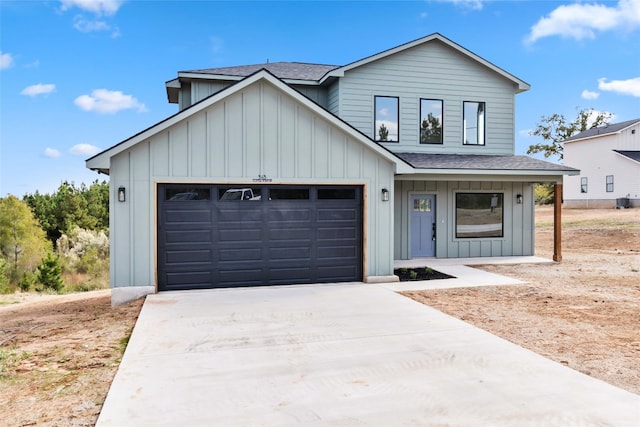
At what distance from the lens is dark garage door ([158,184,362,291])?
939 cm

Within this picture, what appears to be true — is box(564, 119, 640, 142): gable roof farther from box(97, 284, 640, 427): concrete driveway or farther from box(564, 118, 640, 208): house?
box(97, 284, 640, 427): concrete driveway

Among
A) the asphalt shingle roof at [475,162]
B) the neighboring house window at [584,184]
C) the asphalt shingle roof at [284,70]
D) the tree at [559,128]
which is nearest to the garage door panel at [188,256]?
the asphalt shingle roof at [475,162]

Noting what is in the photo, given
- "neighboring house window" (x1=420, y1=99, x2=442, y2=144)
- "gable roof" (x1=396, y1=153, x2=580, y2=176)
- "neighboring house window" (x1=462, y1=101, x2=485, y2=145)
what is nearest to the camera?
"gable roof" (x1=396, y1=153, x2=580, y2=176)

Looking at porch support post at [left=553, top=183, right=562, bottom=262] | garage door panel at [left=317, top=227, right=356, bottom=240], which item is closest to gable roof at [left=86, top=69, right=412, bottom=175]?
garage door panel at [left=317, top=227, right=356, bottom=240]

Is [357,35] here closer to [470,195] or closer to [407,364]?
[470,195]

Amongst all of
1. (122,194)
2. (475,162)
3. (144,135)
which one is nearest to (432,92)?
(475,162)

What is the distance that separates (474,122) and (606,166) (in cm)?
2282

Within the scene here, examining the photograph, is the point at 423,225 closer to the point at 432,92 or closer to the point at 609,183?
the point at 432,92

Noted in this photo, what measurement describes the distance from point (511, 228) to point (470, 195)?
1798 mm

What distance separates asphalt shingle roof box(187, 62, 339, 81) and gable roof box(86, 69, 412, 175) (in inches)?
150

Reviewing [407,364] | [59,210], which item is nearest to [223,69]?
[407,364]

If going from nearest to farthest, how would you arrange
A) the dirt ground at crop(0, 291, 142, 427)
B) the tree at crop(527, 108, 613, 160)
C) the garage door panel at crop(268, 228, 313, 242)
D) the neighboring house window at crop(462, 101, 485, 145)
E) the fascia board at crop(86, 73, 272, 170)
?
the dirt ground at crop(0, 291, 142, 427)
the fascia board at crop(86, 73, 272, 170)
the garage door panel at crop(268, 228, 313, 242)
the neighboring house window at crop(462, 101, 485, 145)
the tree at crop(527, 108, 613, 160)

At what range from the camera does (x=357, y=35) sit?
2494 cm

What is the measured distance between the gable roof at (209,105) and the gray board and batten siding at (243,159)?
0.8 inches
